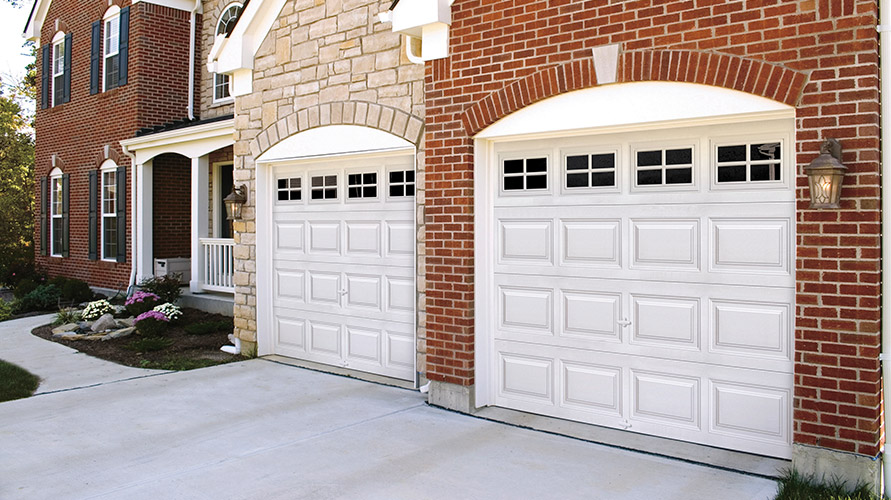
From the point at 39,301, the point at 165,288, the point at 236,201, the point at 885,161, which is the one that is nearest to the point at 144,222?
the point at 165,288

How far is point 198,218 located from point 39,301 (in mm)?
4445

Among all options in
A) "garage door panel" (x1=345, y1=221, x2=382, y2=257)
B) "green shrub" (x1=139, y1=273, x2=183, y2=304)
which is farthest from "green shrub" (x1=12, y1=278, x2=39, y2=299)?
"garage door panel" (x1=345, y1=221, x2=382, y2=257)

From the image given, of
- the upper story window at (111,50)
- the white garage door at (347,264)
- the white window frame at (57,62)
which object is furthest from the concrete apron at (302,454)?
the white window frame at (57,62)

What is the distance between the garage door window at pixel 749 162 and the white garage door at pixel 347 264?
344cm

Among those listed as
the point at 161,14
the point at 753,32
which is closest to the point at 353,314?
the point at 753,32

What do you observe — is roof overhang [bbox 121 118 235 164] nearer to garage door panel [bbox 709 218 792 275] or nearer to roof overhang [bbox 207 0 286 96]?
roof overhang [bbox 207 0 286 96]

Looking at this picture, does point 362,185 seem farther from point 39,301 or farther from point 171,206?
point 39,301

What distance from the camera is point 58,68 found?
57.8ft

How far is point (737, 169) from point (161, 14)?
13.3 m

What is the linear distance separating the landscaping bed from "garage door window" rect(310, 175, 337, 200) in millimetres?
2448

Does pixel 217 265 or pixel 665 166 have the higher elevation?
pixel 665 166

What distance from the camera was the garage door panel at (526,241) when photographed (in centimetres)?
645

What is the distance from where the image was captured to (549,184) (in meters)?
6.44

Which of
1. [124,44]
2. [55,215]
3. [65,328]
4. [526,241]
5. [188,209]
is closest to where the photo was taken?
[526,241]
